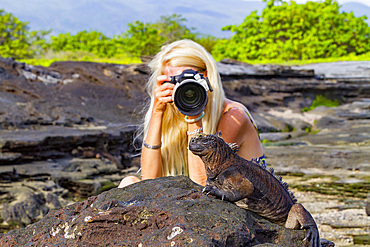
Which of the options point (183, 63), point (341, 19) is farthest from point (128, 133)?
point (341, 19)

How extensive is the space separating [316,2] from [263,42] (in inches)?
254

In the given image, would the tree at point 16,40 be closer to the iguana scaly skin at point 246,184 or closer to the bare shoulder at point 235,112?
the bare shoulder at point 235,112

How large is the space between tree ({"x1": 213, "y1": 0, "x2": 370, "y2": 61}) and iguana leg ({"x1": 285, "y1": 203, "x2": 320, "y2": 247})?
91.2 feet

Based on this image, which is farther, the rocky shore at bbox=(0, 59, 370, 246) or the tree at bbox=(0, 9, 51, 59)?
the tree at bbox=(0, 9, 51, 59)

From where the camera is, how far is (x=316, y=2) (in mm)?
32125

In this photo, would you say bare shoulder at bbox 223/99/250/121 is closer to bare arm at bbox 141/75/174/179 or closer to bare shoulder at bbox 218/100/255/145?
bare shoulder at bbox 218/100/255/145

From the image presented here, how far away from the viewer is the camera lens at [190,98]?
2629mm

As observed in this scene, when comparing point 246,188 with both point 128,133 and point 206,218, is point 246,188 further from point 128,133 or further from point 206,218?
point 128,133

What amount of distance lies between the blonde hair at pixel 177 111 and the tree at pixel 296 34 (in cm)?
2693

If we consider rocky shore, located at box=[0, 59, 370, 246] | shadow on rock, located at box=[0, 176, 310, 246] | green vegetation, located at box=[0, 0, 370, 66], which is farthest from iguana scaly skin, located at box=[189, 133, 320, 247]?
green vegetation, located at box=[0, 0, 370, 66]

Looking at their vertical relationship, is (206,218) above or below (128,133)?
above

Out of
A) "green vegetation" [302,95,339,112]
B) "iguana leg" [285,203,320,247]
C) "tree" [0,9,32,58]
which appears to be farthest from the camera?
"tree" [0,9,32,58]

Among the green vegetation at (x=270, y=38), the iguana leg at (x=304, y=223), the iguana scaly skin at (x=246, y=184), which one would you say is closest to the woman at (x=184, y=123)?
the iguana scaly skin at (x=246, y=184)

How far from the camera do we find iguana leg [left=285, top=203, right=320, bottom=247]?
2.01m
